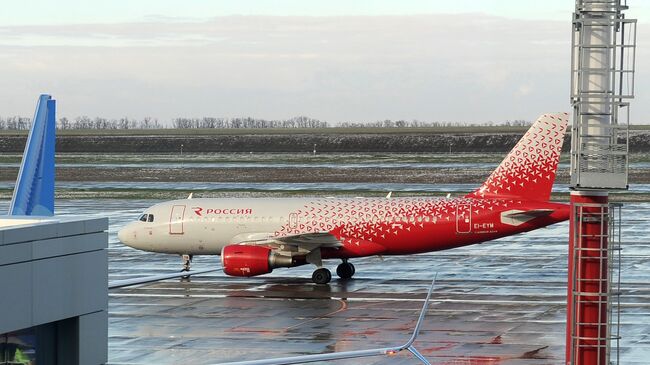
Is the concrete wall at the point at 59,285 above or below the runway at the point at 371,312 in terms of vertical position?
above

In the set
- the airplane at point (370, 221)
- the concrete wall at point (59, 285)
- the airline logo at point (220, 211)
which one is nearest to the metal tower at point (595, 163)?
the concrete wall at point (59, 285)

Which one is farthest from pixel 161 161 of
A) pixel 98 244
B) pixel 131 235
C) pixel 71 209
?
pixel 98 244

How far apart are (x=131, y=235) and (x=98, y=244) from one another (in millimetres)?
27920

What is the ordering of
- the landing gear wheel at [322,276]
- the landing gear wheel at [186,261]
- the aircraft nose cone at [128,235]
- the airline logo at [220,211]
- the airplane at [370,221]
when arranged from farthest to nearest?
the aircraft nose cone at [128,235] < the landing gear wheel at [186,261] < the airline logo at [220,211] < the landing gear wheel at [322,276] < the airplane at [370,221]

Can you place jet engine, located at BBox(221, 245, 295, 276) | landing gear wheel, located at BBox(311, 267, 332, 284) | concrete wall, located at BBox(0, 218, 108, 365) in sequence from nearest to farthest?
1. concrete wall, located at BBox(0, 218, 108, 365)
2. jet engine, located at BBox(221, 245, 295, 276)
3. landing gear wheel, located at BBox(311, 267, 332, 284)

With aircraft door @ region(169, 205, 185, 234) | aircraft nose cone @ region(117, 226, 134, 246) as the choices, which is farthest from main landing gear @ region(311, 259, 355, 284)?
aircraft nose cone @ region(117, 226, 134, 246)

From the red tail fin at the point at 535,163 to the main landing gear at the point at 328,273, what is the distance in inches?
244

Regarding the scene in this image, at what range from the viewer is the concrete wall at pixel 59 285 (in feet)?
58.7

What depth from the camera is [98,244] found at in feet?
67.1

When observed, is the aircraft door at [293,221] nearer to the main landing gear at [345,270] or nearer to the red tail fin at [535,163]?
the main landing gear at [345,270]

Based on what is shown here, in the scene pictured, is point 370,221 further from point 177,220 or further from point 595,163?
point 595,163

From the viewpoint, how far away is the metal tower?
20.1 m

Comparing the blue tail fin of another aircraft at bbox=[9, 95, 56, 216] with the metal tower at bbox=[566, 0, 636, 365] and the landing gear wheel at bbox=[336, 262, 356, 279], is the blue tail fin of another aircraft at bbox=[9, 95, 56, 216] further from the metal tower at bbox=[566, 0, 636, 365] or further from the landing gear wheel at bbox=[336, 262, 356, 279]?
the landing gear wheel at bbox=[336, 262, 356, 279]

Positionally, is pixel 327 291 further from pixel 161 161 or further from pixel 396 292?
pixel 161 161
